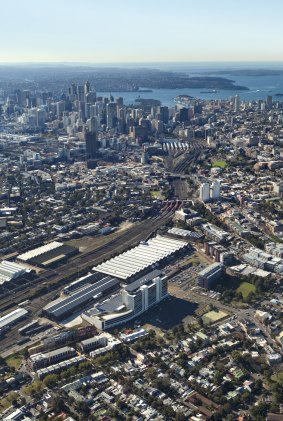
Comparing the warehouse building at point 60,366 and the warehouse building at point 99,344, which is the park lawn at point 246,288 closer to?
the warehouse building at point 99,344

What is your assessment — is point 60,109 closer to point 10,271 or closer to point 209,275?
point 10,271

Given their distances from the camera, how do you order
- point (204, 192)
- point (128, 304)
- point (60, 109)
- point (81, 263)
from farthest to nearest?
point (60, 109) < point (204, 192) < point (81, 263) < point (128, 304)

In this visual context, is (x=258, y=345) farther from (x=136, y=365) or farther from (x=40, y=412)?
(x=40, y=412)

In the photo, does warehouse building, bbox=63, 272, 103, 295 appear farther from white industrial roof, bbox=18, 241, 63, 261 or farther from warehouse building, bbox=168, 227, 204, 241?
warehouse building, bbox=168, 227, 204, 241

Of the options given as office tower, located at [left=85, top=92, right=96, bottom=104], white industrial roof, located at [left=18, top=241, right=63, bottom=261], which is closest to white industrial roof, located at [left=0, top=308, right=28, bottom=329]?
white industrial roof, located at [left=18, top=241, right=63, bottom=261]

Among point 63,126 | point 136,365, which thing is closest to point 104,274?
point 136,365

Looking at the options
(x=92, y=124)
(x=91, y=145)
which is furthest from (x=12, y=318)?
(x=92, y=124)
